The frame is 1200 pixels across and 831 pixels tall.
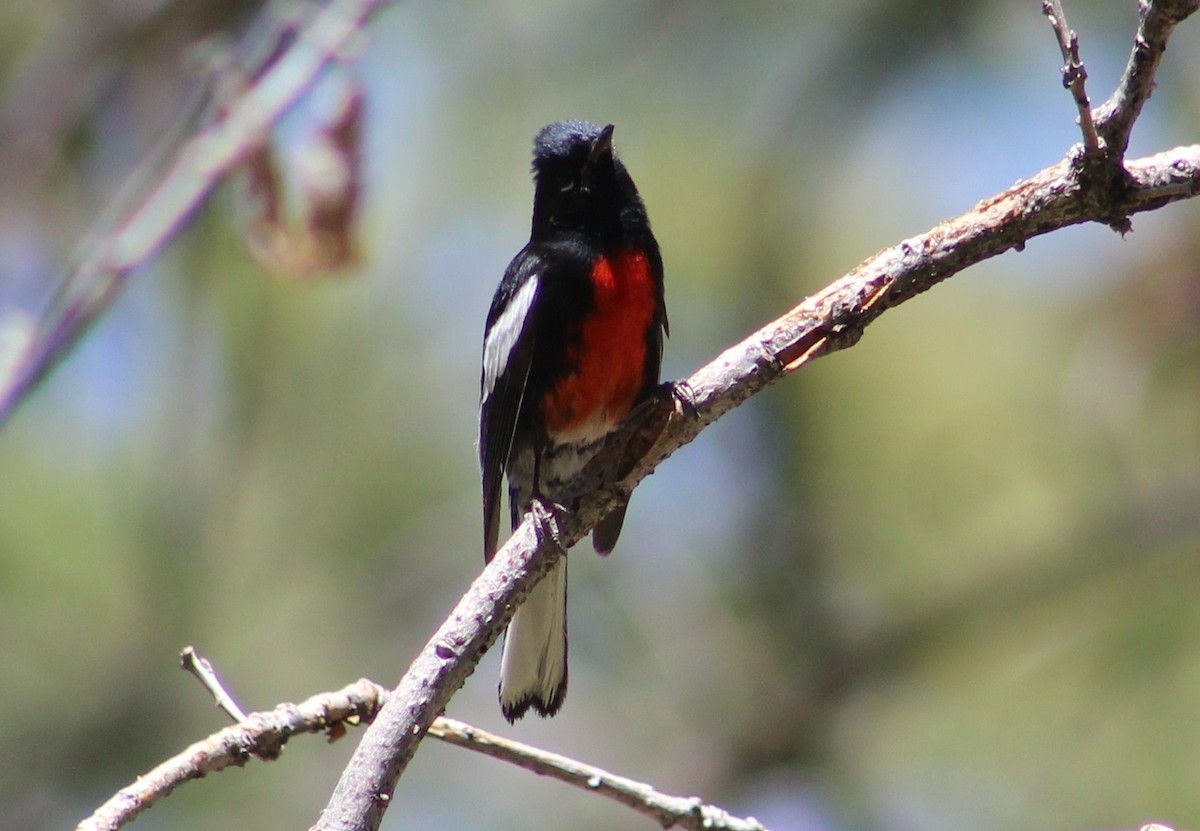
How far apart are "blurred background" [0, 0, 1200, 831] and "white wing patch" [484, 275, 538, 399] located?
8.63ft

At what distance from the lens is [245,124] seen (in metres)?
2.92

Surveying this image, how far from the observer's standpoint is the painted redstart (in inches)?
146

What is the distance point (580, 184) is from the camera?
429 centimetres

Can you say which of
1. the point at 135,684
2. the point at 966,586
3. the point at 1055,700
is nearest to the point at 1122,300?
the point at 966,586

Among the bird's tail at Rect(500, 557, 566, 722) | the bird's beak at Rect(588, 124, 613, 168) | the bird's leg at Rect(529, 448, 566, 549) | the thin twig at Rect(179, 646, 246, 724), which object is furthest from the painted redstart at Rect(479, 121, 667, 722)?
the thin twig at Rect(179, 646, 246, 724)

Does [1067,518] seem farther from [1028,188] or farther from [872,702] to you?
[1028,188]

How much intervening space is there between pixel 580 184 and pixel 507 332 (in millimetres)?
655

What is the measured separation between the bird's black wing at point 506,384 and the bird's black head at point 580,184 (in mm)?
269

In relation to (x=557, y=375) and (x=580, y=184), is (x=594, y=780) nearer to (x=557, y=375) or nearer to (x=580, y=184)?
(x=557, y=375)

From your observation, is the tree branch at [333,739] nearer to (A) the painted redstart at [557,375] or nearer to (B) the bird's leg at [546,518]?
(B) the bird's leg at [546,518]

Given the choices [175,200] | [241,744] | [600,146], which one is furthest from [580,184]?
[241,744]

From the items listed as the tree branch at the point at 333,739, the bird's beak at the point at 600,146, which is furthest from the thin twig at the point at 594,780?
the bird's beak at the point at 600,146

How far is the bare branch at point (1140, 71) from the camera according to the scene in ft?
6.71

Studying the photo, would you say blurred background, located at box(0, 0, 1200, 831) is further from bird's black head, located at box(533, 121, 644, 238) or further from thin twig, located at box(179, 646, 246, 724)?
thin twig, located at box(179, 646, 246, 724)
